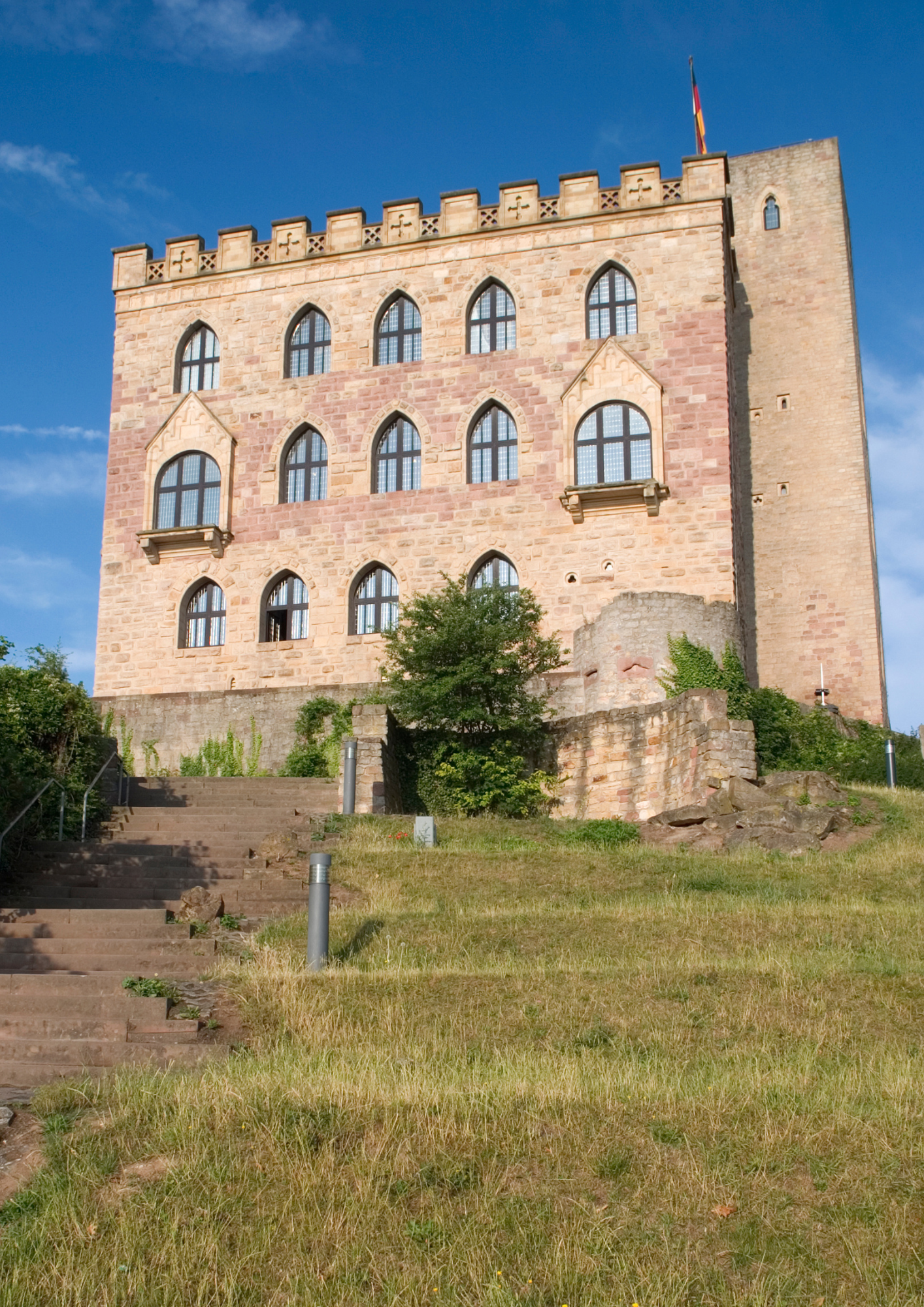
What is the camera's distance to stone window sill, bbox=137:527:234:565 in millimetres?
31906

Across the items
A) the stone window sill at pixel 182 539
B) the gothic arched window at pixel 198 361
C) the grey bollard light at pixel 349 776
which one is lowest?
the grey bollard light at pixel 349 776

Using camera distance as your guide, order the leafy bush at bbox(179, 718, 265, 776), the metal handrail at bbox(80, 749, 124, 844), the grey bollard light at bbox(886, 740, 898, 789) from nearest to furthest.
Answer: the metal handrail at bbox(80, 749, 124, 844) < the grey bollard light at bbox(886, 740, 898, 789) < the leafy bush at bbox(179, 718, 265, 776)

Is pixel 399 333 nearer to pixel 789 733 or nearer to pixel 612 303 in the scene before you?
pixel 612 303

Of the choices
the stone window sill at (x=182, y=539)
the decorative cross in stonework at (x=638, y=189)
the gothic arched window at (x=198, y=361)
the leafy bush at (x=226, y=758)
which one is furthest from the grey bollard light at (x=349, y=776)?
the decorative cross in stonework at (x=638, y=189)

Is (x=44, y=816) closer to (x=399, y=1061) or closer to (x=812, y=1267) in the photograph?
(x=399, y=1061)

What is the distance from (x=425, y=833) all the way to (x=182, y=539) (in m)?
15.9

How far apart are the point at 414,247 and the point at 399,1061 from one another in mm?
26893

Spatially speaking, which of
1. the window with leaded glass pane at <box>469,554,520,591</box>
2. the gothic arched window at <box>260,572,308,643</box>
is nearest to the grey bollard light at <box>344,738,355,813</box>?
the window with leaded glass pane at <box>469,554,520,591</box>

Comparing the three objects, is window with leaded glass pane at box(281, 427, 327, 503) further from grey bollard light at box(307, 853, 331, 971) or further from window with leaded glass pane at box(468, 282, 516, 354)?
grey bollard light at box(307, 853, 331, 971)

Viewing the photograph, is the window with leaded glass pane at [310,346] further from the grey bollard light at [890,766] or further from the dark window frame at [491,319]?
the grey bollard light at [890,766]

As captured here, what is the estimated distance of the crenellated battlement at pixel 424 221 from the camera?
3139 cm

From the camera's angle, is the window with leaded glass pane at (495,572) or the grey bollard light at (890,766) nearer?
the grey bollard light at (890,766)

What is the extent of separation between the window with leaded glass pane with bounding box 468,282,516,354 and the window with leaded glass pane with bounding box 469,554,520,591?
510cm

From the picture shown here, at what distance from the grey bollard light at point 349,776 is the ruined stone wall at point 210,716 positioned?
14.4ft
